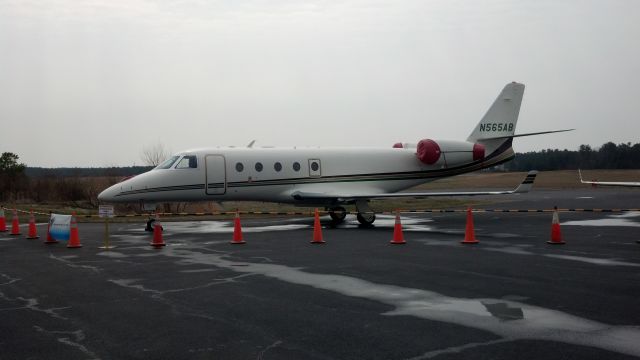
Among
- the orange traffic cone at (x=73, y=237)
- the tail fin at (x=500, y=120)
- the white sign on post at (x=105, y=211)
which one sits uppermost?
the tail fin at (x=500, y=120)

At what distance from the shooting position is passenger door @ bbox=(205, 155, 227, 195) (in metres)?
22.6

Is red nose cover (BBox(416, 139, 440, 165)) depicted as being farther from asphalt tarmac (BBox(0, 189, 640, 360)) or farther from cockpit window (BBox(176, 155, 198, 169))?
asphalt tarmac (BBox(0, 189, 640, 360))

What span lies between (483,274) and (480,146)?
655 inches

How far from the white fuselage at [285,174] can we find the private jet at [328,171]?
3 cm

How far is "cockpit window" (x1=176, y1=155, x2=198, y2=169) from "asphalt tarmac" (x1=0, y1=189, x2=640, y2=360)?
5942 millimetres

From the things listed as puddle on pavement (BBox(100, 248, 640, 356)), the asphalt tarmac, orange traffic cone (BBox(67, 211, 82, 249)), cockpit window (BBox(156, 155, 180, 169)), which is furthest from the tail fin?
puddle on pavement (BBox(100, 248, 640, 356))

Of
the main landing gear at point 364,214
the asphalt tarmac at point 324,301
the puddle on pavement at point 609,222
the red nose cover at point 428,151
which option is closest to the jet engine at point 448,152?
the red nose cover at point 428,151

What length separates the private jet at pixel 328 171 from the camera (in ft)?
72.1

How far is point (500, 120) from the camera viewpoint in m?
27.6

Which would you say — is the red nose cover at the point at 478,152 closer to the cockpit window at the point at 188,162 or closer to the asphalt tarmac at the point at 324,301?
the asphalt tarmac at the point at 324,301

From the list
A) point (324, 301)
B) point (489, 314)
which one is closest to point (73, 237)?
point (324, 301)

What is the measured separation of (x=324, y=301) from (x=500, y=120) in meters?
20.7

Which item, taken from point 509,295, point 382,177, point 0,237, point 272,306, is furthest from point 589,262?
point 0,237

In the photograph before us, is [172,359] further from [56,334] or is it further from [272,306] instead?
[272,306]
